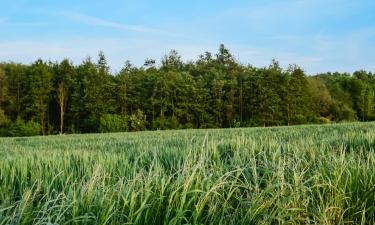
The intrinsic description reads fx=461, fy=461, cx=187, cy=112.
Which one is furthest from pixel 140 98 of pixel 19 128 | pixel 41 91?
pixel 19 128

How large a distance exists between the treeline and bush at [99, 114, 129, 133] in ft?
0.35

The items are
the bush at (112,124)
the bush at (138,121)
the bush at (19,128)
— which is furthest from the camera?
the bush at (138,121)

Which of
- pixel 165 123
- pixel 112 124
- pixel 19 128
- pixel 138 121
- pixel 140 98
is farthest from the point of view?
pixel 140 98

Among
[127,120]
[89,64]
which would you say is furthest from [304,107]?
[89,64]

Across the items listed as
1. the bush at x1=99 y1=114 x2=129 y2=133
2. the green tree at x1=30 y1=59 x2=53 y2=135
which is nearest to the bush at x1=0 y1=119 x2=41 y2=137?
the green tree at x1=30 y1=59 x2=53 y2=135

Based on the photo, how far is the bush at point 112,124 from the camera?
50.0 metres

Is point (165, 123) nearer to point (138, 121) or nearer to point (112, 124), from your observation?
point (138, 121)

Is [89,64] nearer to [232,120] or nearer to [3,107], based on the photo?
[3,107]

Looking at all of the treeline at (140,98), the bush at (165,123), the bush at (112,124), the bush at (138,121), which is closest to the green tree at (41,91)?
the treeline at (140,98)

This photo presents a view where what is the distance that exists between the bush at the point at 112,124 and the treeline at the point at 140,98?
0.35 feet

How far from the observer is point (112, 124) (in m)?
50.4

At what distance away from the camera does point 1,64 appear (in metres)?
59.1

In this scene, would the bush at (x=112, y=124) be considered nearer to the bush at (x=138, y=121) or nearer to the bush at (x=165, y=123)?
the bush at (x=138, y=121)

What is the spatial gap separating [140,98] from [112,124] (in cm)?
752
